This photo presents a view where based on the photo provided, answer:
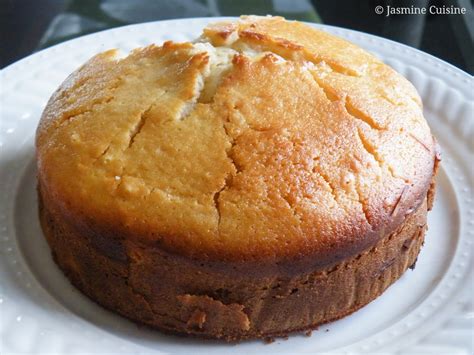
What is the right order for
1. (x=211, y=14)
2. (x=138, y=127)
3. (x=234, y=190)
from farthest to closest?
1. (x=211, y=14)
2. (x=138, y=127)
3. (x=234, y=190)

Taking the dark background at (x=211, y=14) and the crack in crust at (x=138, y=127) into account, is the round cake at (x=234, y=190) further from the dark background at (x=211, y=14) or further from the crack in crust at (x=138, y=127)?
the dark background at (x=211, y=14)

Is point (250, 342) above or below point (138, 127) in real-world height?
below

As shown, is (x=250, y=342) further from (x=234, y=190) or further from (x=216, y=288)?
(x=234, y=190)

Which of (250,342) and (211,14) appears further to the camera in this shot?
(211,14)

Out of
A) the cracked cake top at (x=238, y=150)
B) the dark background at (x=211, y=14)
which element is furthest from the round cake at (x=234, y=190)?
the dark background at (x=211, y=14)

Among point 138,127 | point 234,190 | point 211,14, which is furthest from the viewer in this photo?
point 211,14

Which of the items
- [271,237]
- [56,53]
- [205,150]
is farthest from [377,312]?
[56,53]

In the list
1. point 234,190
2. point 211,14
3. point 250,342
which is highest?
point 234,190

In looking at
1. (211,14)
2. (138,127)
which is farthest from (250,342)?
(211,14)

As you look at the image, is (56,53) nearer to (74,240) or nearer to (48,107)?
(48,107)
